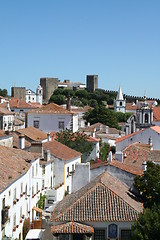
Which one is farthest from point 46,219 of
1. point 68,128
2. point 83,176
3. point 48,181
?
point 68,128

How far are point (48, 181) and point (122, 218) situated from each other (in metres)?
14.3

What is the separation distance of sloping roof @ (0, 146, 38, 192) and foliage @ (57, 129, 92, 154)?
18573 mm

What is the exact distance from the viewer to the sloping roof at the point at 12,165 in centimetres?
2323

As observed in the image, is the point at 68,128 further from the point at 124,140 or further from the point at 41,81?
the point at 41,81

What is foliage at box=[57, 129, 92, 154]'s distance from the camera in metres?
50.9

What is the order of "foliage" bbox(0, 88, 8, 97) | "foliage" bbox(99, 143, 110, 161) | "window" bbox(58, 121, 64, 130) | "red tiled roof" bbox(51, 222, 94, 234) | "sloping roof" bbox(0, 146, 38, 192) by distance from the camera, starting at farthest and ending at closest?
"foliage" bbox(0, 88, 8, 97), "window" bbox(58, 121, 64, 130), "foliage" bbox(99, 143, 110, 161), "sloping roof" bbox(0, 146, 38, 192), "red tiled roof" bbox(51, 222, 94, 234)

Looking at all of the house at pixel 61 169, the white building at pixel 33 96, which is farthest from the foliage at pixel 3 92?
the house at pixel 61 169

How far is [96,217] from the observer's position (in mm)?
21531

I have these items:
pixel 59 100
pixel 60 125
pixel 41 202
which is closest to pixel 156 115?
pixel 60 125

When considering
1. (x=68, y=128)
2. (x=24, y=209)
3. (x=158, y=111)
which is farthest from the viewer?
(x=158, y=111)

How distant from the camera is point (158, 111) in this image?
83.4 m

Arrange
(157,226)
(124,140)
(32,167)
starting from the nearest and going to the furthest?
(157,226) < (32,167) < (124,140)

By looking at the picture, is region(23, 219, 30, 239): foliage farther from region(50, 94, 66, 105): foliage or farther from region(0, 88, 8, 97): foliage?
region(0, 88, 8, 97): foliage

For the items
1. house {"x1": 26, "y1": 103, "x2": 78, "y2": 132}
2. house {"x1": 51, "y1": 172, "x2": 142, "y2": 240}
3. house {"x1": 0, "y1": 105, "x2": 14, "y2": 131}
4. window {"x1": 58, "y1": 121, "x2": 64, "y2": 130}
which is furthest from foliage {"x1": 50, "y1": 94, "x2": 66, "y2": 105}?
house {"x1": 51, "y1": 172, "x2": 142, "y2": 240}
